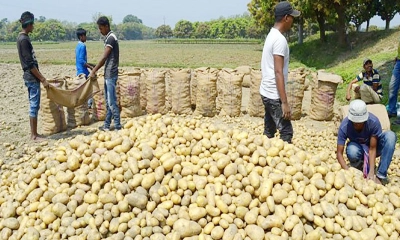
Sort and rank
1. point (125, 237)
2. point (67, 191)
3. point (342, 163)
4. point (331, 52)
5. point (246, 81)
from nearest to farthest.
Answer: point (125, 237) → point (67, 191) → point (342, 163) → point (246, 81) → point (331, 52)

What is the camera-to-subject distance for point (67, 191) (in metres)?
3.19

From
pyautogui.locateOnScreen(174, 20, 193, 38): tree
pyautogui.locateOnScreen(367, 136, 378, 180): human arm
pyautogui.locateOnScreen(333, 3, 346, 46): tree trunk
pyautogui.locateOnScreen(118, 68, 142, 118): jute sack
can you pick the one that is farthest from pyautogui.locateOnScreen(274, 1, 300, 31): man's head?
pyautogui.locateOnScreen(174, 20, 193, 38): tree

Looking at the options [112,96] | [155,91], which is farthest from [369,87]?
[112,96]

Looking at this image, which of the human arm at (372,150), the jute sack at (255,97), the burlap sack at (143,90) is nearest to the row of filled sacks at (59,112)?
the burlap sack at (143,90)

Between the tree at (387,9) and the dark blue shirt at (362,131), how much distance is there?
25.0 metres

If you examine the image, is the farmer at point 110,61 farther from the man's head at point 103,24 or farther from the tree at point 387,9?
the tree at point 387,9

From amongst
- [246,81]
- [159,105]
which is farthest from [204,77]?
[246,81]

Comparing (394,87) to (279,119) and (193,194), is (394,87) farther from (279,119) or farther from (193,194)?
(193,194)

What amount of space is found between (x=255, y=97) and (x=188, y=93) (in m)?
1.37

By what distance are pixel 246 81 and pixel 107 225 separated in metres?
8.00

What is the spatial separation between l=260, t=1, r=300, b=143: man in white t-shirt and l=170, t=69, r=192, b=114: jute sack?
335cm

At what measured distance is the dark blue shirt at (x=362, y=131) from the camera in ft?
13.1

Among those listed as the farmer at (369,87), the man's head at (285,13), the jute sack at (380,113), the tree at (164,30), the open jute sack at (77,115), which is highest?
the tree at (164,30)

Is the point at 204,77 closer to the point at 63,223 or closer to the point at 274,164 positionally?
Result: the point at 274,164
